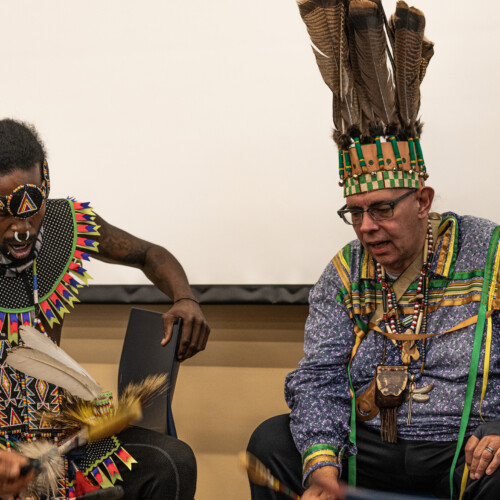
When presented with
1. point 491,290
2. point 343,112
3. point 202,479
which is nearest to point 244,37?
point 343,112

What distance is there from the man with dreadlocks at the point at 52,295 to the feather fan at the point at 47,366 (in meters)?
0.19

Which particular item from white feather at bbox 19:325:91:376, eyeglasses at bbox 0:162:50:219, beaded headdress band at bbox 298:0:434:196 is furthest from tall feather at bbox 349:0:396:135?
white feather at bbox 19:325:91:376

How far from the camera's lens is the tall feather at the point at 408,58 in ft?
6.80

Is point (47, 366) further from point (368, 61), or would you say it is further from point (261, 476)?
point (368, 61)

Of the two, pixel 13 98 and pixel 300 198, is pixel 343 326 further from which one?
pixel 13 98

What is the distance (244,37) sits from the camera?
9.20 ft

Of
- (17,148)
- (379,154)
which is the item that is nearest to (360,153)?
(379,154)

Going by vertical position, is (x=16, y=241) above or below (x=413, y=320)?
above

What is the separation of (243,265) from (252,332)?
10.8 inches

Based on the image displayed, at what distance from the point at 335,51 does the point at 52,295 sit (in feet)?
3.64

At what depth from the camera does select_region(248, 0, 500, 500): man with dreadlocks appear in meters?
1.97

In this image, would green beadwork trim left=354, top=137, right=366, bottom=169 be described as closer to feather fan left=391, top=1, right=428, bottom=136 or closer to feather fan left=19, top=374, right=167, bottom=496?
feather fan left=391, top=1, right=428, bottom=136

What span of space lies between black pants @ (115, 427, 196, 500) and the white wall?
0.95 m

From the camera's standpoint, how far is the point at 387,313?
6.98 ft
